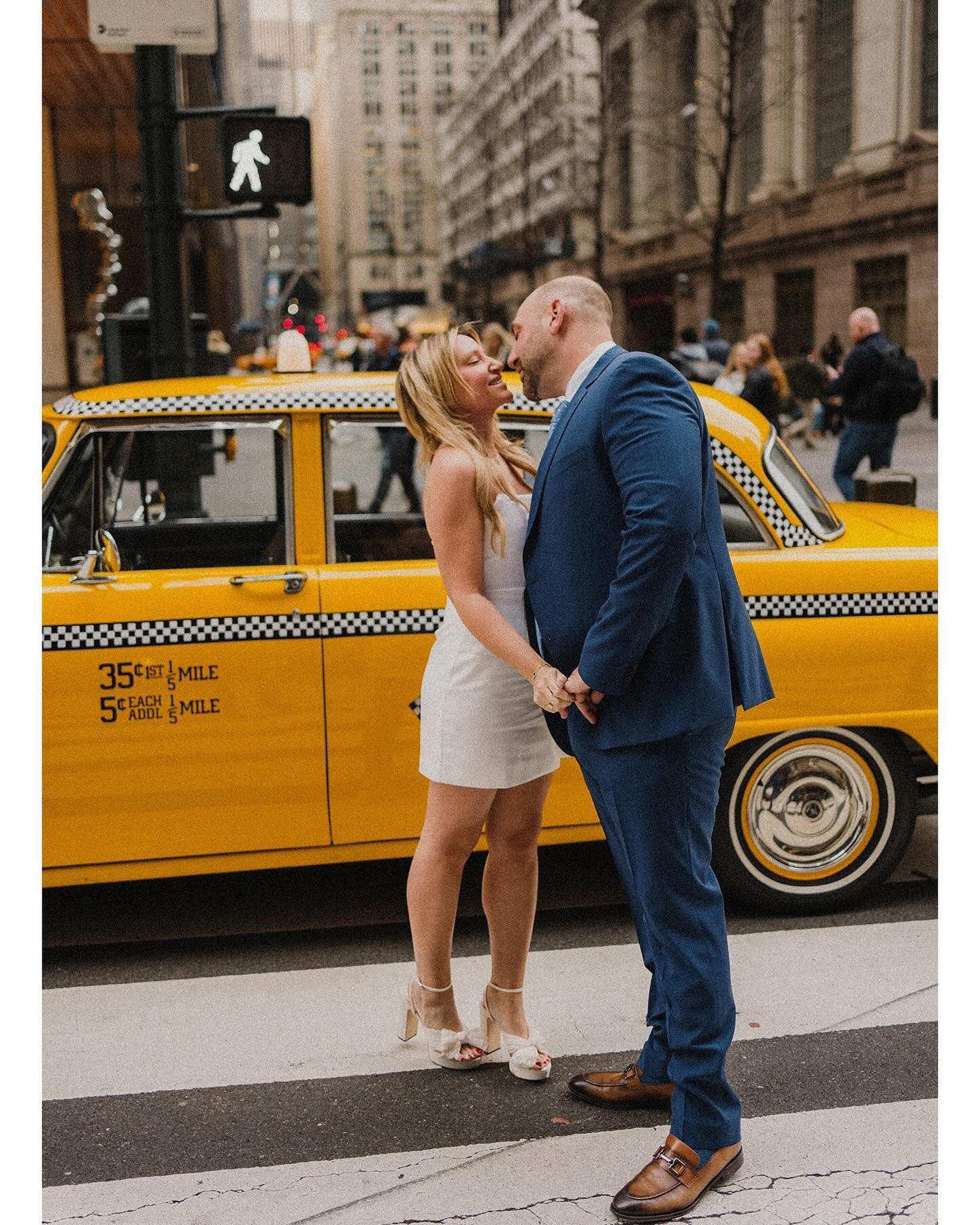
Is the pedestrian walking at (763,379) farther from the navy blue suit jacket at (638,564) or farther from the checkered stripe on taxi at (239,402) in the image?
the navy blue suit jacket at (638,564)

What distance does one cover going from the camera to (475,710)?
10.7 feet

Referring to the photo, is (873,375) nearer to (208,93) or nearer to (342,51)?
(208,93)

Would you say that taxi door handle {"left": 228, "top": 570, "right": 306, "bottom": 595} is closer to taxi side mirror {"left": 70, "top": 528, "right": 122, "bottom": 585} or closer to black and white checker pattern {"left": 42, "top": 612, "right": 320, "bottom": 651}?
black and white checker pattern {"left": 42, "top": 612, "right": 320, "bottom": 651}

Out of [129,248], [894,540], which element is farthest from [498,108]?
[894,540]

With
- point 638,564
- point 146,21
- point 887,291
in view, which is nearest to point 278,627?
point 638,564

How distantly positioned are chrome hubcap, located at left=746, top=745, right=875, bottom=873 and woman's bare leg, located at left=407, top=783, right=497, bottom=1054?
1312 mm

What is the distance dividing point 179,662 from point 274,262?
206 meters

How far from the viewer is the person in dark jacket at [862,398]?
37.2 feet

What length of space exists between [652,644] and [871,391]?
934 centimetres

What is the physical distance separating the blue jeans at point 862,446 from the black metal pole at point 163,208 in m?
6.03

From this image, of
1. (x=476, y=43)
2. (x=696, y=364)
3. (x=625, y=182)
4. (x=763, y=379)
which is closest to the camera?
(x=763, y=379)

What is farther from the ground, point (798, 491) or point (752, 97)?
point (752, 97)

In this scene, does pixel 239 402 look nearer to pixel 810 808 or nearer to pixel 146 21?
pixel 810 808

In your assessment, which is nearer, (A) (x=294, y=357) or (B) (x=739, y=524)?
(B) (x=739, y=524)
